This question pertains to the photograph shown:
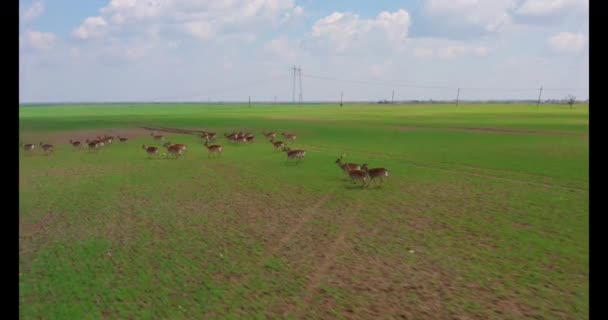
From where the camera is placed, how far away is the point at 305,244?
12242 mm

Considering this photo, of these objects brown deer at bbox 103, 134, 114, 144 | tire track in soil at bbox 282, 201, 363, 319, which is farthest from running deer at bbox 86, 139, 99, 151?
tire track in soil at bbox 282, 201, 363, 319

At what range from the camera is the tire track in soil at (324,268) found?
27.7ft

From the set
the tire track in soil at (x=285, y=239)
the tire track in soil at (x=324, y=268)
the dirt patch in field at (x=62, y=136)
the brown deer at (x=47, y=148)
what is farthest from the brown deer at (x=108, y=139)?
the tire track in soil at (x=324, y=268)

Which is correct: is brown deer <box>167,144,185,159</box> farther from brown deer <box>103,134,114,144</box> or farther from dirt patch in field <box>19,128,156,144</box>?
dirt patch in field <box>19,128,156,144</box>

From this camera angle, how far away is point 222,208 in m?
16.5

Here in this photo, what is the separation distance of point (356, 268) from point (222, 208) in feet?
23.8

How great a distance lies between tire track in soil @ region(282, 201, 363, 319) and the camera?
844 centimetres

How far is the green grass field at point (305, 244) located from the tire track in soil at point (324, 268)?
39 millimetres

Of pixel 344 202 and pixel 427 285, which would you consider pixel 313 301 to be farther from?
pixel 344 202

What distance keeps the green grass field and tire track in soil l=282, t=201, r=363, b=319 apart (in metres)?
0.04

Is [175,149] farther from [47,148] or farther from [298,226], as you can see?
[298,226]

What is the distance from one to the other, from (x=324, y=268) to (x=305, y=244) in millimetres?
1806

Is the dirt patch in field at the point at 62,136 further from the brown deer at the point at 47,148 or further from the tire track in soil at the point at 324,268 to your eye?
the tire track in soil at the point at 324,268
